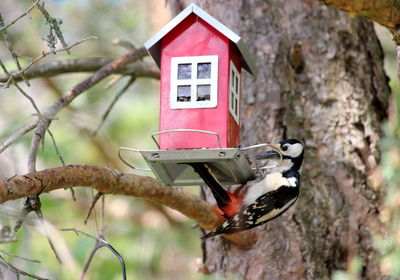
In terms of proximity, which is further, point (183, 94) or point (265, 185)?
point (265, 185)

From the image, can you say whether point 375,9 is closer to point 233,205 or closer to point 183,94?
point 183,94

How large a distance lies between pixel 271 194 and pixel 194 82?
2.84 ft

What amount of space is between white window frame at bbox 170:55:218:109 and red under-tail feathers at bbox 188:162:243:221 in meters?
0.30

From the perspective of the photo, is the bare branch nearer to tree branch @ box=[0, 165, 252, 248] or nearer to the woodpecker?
tree branch @ box=[0, 165, 252, 248]

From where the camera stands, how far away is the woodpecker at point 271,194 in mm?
3793

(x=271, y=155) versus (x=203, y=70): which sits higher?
(x=203, y=70)

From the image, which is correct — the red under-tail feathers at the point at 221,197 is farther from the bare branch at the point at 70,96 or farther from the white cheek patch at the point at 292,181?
the bare branch at the point at 70,96

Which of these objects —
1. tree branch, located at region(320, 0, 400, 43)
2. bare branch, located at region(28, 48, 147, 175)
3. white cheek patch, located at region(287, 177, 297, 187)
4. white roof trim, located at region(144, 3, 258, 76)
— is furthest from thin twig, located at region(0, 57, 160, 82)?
tree branch, located at region(320, 0, 400, 43)

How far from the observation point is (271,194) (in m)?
3.96

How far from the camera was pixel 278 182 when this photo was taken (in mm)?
4086

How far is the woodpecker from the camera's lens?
3793 millimetres

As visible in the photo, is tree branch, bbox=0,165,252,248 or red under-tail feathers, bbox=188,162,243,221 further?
red under-tail feathers, bbox=188,162,243,221

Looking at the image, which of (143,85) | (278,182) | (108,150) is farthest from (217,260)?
(143,85)

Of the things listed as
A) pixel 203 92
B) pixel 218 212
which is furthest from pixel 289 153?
pixel 203 92
